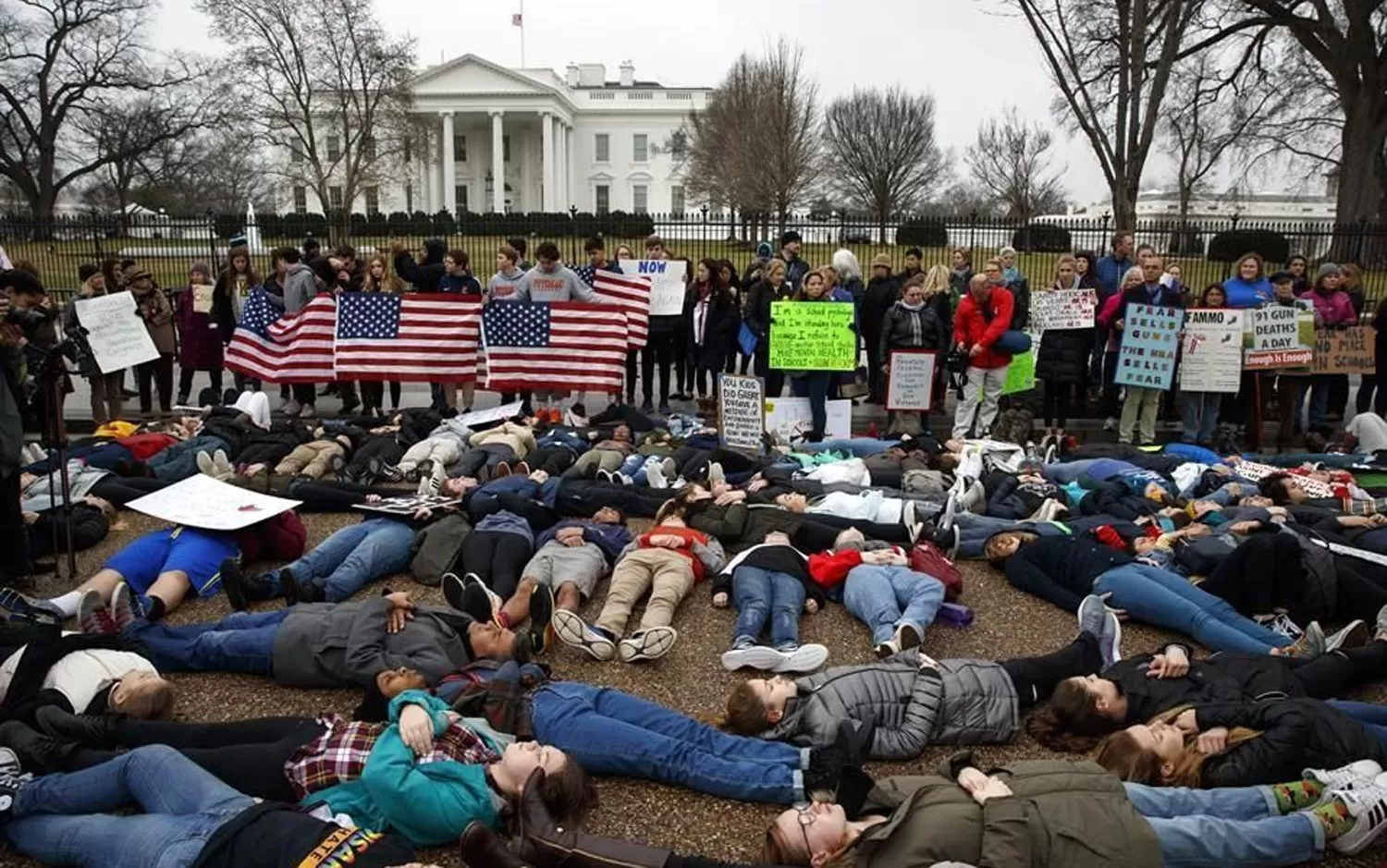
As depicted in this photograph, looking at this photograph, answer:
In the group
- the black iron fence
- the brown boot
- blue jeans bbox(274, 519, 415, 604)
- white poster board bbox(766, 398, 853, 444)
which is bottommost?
the brown boot

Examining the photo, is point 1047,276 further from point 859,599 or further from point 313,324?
point 859,599

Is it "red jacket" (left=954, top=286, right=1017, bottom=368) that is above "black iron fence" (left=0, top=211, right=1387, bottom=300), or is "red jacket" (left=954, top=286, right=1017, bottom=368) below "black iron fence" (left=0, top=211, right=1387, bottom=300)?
below

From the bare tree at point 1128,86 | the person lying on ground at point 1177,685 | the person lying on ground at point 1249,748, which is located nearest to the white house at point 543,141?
the bare tree at point 1128,86

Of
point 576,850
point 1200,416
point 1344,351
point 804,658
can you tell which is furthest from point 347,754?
point 1344,351

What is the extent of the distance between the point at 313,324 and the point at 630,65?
90.3 metres

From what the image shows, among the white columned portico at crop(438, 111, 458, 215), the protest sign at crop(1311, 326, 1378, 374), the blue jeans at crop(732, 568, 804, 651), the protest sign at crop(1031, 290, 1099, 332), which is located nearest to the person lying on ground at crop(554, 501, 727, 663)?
the blue jeans at crop(732, 568, 804, 651)

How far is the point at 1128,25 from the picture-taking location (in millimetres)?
16500

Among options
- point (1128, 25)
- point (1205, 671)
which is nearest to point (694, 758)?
point (1205, 671)

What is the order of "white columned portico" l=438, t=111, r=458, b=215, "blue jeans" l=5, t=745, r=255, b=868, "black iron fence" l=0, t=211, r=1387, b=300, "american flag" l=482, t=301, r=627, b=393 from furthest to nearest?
"white columned portico" l=438, t=111, r=458, b=215 → "black iron fence" l=0, t=211, r=1387, b=300 → "american flag" l=482, t=301, r=627, b=393 → "blue jeans" l=5, t=745, r=255, b=868

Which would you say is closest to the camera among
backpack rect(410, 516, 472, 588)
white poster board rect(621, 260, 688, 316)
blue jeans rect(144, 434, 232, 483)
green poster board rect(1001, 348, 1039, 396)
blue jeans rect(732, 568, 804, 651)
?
blue jeans rect(732, 568, 804, 651)

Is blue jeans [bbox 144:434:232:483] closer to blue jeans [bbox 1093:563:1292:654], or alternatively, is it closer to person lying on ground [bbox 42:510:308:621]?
person lying on ground [bbox 42:510:308:621]

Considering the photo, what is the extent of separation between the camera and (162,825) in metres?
3.59

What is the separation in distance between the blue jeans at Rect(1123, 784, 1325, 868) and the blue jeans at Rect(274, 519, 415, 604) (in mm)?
4733

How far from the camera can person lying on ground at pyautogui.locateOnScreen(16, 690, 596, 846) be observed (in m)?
3.81
